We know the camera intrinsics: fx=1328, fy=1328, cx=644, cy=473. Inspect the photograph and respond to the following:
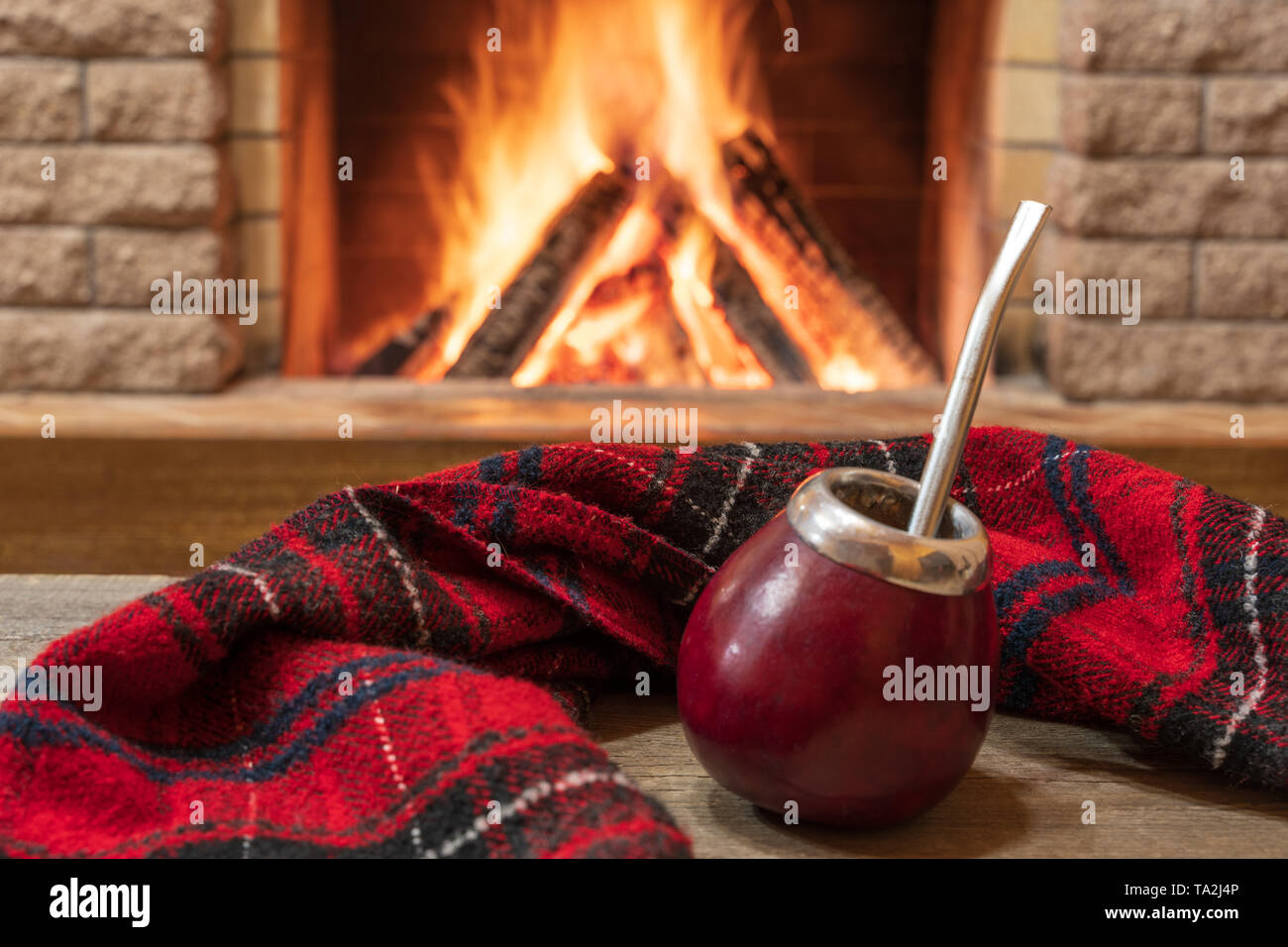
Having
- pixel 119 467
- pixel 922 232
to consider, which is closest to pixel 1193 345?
pixel 922 232

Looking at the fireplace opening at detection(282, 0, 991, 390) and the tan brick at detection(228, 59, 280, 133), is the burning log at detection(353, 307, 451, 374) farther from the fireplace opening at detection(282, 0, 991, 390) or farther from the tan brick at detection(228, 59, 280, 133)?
the tan brick at detection(228, 59, 280, 133)

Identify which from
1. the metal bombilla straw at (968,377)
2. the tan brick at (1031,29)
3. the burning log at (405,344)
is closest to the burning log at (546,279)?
the burning log at (405,344)

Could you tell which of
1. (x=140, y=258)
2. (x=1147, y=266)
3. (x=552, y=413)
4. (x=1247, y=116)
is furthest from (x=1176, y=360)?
(x=140, y=258)

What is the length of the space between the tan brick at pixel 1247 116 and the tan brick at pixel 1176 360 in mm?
219

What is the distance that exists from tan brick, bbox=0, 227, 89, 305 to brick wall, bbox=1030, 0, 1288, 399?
1256 millimetres

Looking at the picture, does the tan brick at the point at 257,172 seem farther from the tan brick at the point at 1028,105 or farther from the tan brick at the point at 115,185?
the tan brick at the point at 1028,105

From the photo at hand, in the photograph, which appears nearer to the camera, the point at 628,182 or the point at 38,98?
the point at 38,98

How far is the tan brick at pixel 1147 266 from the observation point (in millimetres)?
1671

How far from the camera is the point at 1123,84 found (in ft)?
5.35

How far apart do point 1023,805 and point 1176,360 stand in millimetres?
1289

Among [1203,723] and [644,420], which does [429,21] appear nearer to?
[644,420]

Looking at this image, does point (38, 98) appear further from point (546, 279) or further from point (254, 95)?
point (546, 279)

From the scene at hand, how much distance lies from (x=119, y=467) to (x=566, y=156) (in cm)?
91

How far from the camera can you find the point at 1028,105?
1753mm
